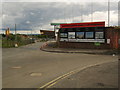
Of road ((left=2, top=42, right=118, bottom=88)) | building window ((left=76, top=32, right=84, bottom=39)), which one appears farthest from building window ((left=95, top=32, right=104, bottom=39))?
road ((left=2, top=42, right=118, bottom=88))

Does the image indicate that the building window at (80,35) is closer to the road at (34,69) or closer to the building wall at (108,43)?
the building wall at (108,43)

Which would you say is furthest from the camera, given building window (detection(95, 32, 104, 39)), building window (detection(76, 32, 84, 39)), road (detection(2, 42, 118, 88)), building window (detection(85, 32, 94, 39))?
building window (detection(76, 32, 84, 39))

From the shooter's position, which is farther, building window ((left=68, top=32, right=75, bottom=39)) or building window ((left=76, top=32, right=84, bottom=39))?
building window ((left=68, top=32, right=75, bottom=39))

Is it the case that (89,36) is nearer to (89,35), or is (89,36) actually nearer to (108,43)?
(89,35)

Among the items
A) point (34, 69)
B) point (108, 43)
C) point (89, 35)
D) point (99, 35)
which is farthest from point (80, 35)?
point (34, 69)

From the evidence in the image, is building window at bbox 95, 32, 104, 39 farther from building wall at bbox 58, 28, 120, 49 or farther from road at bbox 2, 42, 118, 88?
road at bbox 2, 42, 118, 88

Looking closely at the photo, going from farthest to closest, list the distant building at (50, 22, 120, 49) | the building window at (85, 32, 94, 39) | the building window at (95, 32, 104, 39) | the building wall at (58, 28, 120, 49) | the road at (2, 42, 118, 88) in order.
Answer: the building window at (85, 32, 94, 39)
the building window at (95, 32, 104, 39)
the distant building at (50, 22, 120, 49)
the building wall at (58, 28, 120, 49)
the road at (2, 42, 118, 88)

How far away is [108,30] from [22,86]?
1956 cm

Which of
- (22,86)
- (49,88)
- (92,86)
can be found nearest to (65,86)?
(49,88)

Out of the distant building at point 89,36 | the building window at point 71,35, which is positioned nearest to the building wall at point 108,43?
the distant building at point 89,36

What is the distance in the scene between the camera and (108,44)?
2228cm

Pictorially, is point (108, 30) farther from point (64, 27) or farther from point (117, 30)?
point (64, 27)

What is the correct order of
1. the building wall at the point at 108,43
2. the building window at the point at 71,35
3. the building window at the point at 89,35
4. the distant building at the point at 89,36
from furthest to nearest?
the building window at the point at 71,35 → the building window at the point at 89,35 → the distant building at the point at 89,36 → the building wall at the point at 108,43

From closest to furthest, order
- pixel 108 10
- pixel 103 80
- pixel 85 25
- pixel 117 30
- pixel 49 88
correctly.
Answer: pixel 49 88
pixel 103 80
pixel 117 30
pixel 85 25
pixel 108 10
